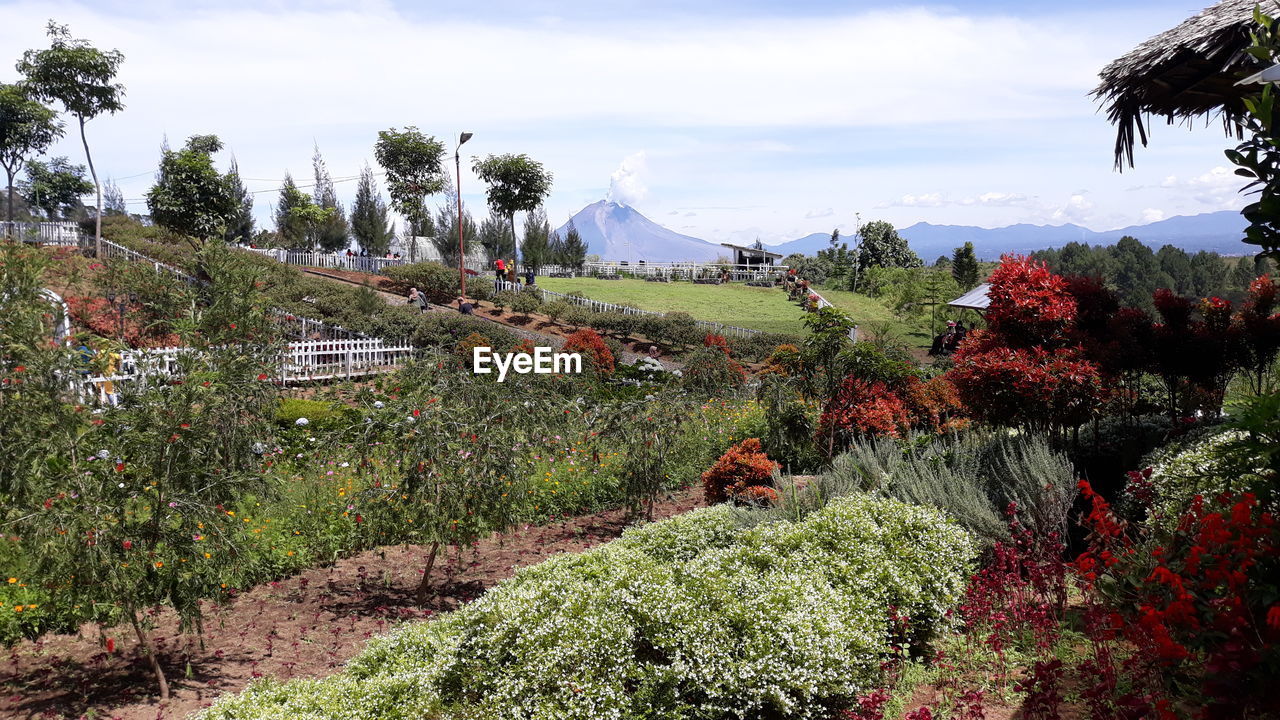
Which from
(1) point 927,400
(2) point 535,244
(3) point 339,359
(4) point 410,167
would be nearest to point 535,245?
(2) point 535,244

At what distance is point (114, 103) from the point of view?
87.4 ft

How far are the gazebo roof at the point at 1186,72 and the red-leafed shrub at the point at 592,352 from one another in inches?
386

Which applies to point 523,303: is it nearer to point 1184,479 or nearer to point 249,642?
point 249,642

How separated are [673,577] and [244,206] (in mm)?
45505

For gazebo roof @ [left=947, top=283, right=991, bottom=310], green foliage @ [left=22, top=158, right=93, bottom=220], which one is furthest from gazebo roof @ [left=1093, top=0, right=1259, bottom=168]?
green foliage @ [left=22, top=158, right=93, bottom=220]

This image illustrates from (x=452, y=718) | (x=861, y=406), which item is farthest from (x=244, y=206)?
(x=452, y=718)

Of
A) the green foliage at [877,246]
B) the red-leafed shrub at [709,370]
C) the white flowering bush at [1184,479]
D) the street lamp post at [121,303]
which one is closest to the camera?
the white flowering bush at [1184,479]

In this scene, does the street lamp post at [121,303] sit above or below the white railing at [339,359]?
above

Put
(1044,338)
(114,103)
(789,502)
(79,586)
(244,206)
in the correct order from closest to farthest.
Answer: (79,586)
(789,502)
(1044,338)
(114,103)
(244,206)

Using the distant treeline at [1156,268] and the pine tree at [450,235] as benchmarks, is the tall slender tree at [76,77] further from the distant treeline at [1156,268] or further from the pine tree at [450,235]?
the distant treeline at [1156,268]

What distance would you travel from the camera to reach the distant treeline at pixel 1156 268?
59.3 meters

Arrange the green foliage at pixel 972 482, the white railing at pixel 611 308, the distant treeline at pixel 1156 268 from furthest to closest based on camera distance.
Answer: the distant treeline at pixel 1156 268 < the white railing at pixel 611 308 < the green foliage at pixel 972 482

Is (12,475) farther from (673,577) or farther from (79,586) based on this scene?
(673,577)

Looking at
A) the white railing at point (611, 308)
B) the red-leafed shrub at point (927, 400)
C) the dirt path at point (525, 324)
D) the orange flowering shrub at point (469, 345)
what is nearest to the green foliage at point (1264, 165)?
the red-leafed shrub at point (927, 400)
